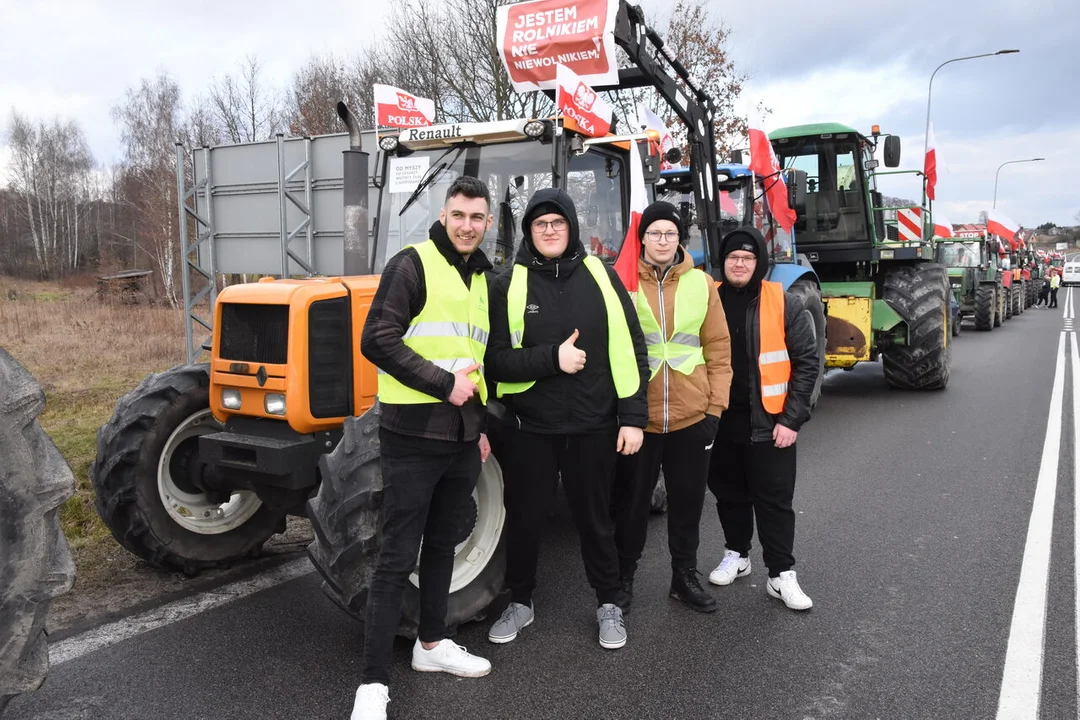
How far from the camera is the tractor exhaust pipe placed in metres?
4.80

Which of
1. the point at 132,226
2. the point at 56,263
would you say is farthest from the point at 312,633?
the point at 56,263

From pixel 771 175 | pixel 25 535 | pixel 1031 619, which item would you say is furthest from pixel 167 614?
pixel 771 175

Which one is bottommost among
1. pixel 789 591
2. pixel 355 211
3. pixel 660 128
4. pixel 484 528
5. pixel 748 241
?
pixel 789 591

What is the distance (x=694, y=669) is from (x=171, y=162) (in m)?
33.7

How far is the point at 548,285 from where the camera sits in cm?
359

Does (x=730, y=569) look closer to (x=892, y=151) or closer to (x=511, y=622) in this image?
(x=511, y=622)

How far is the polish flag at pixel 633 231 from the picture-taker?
415cm

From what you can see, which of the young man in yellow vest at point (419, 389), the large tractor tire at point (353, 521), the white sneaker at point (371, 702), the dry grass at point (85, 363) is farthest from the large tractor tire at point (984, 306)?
the white sneaker at point (371, 702)

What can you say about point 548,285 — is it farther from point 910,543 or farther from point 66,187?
point 66,187

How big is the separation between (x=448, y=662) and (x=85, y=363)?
35.3 feet

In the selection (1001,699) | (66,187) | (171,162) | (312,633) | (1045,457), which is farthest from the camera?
(66,187)

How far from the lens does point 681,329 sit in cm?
394

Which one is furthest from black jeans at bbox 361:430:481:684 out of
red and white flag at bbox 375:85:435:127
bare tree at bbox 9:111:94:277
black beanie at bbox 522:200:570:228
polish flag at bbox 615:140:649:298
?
bare tree at bbox 9:111:94:277

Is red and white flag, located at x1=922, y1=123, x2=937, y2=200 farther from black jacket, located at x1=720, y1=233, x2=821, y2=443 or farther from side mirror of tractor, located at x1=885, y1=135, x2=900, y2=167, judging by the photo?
black jacket, located at x1=720, y1=233, x2=821, y2=443
